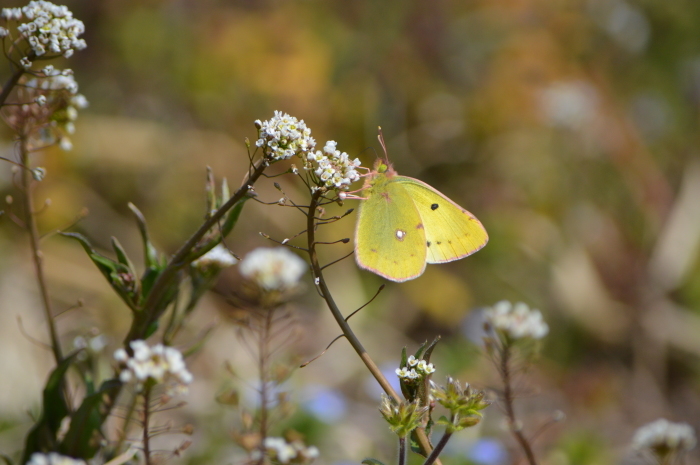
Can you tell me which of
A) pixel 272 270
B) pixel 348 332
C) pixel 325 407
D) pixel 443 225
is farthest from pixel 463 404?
pixel 325 407

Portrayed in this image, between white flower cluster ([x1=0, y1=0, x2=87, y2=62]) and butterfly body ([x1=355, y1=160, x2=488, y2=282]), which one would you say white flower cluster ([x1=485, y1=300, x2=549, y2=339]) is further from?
white flower cluster ([x1=0, y1=0, x2=87, y2=62])

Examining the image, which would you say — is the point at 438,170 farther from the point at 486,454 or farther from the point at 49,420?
the point at 49,420

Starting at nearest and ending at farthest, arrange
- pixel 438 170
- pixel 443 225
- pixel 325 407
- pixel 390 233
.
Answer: pixel 390 233
pixel 443 225
pixel 325 407
pixel 438 170

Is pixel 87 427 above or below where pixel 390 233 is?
below

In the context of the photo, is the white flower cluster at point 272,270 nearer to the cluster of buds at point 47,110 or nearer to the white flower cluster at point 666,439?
the cluster of buds at point 47,110

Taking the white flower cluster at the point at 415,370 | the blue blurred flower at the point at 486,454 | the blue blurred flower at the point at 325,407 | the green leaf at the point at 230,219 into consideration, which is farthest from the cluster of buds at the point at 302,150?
the blue blurred flower at the point at 325,407
